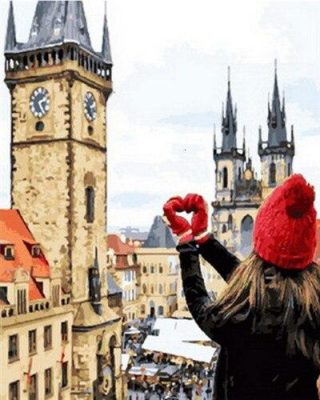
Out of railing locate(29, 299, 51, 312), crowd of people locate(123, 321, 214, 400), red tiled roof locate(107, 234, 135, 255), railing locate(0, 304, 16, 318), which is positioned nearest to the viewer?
railing locate(0, 304, 16, 318)

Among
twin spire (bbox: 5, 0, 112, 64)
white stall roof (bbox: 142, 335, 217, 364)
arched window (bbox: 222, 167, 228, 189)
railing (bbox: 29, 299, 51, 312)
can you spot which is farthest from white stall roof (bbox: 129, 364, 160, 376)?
arched window (bbox: 222, 167, 228, 189)

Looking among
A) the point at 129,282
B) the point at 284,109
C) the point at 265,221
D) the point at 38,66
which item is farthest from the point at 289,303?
the point at 284,109

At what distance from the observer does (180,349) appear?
862 inches

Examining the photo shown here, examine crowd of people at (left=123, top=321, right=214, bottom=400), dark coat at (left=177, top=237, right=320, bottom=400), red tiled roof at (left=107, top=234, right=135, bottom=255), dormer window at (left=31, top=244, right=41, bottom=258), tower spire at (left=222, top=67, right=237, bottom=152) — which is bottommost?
crowd of people at (left=123, top=321, right=214, bottom=400)

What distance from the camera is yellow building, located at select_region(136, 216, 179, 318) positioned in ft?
144

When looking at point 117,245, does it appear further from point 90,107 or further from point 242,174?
point 90,107

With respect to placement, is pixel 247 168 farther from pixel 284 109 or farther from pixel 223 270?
pixel 223 270

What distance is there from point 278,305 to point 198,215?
1.32 feet

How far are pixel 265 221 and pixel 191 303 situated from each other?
13.1 inches

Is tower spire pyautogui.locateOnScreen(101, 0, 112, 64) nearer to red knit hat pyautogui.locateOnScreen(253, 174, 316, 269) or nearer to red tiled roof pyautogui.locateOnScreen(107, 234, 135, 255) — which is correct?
red knit hat pyautogui.locateOnScreen(253, 174, 316, 269)

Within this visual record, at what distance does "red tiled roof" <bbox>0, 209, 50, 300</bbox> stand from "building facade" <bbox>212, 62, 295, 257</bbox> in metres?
33.3

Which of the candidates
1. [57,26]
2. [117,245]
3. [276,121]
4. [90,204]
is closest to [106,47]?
[57,26]

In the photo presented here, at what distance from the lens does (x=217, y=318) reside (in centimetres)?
175

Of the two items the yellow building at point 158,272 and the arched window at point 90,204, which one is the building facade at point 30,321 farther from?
the yellow building at point 158,272
